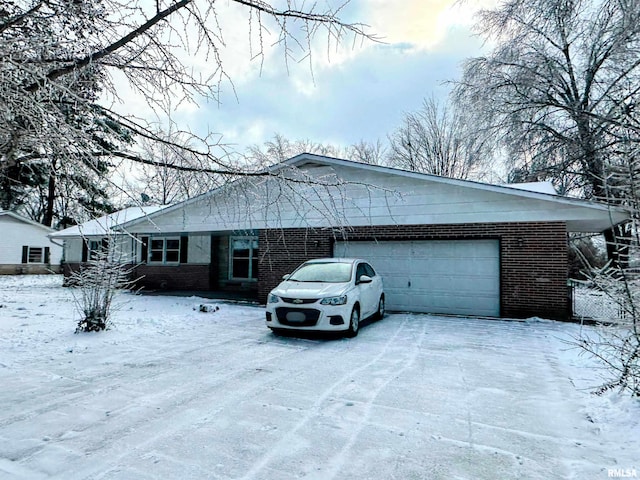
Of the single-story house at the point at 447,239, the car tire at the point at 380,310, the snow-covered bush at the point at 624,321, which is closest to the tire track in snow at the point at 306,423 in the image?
the snow-covered bush at the point at 624,321

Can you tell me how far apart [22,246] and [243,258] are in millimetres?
22402

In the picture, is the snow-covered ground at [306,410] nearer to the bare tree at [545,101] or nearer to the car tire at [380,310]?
the car tire at [380,310]

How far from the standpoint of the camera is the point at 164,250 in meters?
18.3

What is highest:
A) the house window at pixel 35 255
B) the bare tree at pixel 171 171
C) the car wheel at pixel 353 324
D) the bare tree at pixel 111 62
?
the bare tree at pixel 111 62

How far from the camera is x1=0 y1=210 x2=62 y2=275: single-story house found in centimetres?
2827

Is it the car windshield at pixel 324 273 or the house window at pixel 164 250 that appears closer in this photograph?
the car windshield at pixel 324 273

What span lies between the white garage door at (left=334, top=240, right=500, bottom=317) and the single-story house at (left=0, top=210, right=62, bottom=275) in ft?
86.3

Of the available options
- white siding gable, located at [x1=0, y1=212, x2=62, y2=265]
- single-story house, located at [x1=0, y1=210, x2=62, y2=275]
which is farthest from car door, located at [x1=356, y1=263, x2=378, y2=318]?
white siding gable, located at [x1=0, y1=212, x2=62, y2=265]

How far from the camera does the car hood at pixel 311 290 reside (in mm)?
7574

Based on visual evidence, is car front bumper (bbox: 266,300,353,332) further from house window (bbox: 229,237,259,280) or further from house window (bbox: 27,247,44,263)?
house window (bbox: 27,247,44,263)

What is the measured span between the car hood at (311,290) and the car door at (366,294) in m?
0.63

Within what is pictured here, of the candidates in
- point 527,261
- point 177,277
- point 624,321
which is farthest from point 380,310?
point 177,277

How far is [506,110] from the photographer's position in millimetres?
17094

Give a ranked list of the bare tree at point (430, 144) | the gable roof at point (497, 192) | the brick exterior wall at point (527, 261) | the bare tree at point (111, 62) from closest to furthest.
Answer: the bare tree at point (111, 62) → the gable roof at point (497, 192) → the brick exterior wall at point (527, 261) → the bare tree at point (430, 144)
